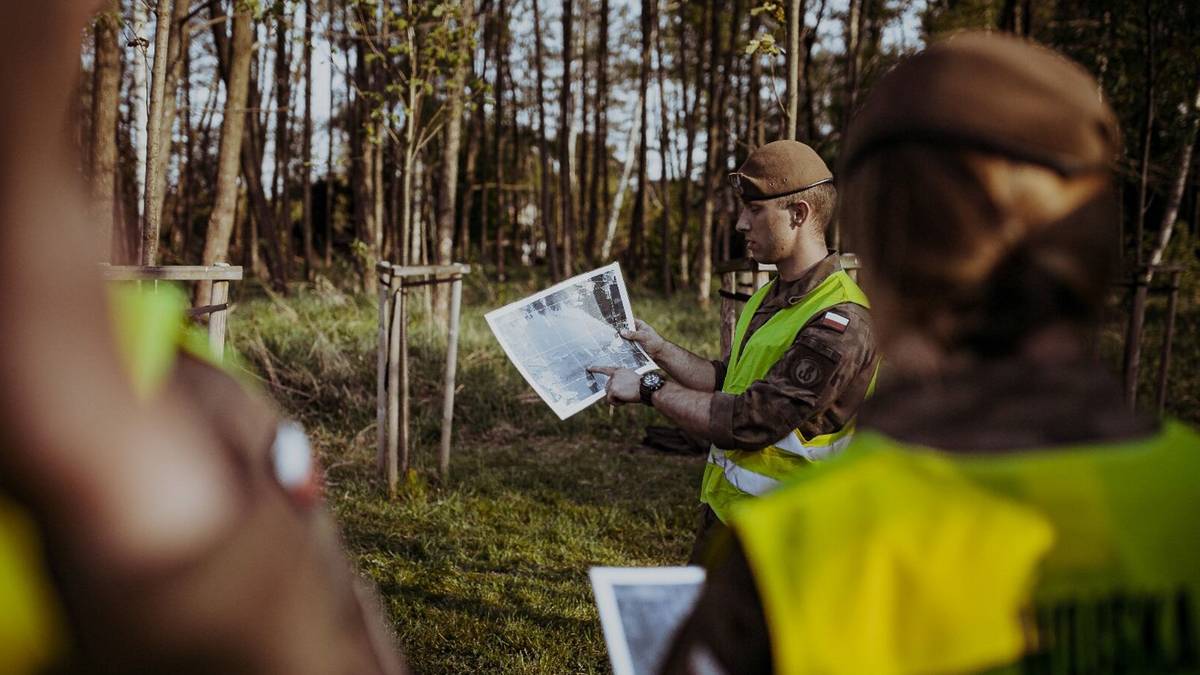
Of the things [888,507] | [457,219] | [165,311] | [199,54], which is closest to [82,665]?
[165,311]

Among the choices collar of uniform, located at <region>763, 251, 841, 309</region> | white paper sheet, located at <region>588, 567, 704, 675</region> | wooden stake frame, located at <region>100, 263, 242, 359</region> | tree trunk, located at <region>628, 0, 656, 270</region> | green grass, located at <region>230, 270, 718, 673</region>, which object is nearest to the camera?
white paper sheet, located at <region>588, 567, 704, 675</region>

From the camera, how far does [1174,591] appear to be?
2.50 ft

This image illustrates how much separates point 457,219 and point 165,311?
24.7m

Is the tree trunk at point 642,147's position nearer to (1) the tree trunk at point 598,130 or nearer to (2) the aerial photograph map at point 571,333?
(1) the tree trunk at point 598,130

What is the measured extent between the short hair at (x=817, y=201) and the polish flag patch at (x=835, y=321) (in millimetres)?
423

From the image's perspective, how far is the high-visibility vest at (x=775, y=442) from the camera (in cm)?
244

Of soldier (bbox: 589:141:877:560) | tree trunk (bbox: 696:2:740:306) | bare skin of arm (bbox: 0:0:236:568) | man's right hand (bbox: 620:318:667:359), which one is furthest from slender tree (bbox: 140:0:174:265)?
tree trunk (bbox: 696:2:740:306)

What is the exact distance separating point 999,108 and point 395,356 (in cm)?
509

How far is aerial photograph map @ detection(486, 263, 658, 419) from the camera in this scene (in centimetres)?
297

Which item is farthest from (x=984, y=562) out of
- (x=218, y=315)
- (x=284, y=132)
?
(x=284, y=132)

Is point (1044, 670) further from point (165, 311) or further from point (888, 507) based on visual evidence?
point (165, 311)

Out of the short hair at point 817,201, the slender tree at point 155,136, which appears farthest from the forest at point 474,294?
the short hair at point 817,201

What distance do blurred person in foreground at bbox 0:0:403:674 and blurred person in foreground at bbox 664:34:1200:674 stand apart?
414 millimetres

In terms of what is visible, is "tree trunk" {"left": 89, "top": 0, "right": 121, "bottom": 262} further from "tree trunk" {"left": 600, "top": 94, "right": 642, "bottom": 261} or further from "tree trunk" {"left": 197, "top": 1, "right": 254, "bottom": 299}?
"tree trunk" {"left": 600, "top": 94, "right": 642, "bottom": 261}
